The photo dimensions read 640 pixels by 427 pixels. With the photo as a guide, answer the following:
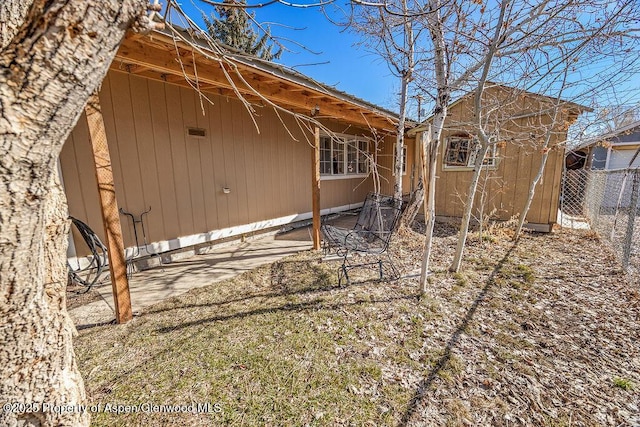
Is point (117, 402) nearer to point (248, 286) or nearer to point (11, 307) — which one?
point (11, 307)

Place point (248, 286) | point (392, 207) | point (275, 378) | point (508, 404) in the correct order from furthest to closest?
1. point (392, 207)
2. point (248, 286)
3. point (275, 378)
4. point (508, 404)

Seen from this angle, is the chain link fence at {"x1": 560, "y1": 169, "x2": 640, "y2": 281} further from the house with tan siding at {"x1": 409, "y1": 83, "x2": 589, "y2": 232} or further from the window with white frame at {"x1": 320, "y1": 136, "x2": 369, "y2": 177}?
the window with white frame at {"x1": 320, "y1": 136, "x2": 369, "y2": 177}

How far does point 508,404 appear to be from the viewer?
1.64 metres

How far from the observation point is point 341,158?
23.9ft

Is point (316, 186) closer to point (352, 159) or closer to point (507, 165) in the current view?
point (352, 159)

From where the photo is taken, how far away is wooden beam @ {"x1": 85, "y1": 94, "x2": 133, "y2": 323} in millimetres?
2141

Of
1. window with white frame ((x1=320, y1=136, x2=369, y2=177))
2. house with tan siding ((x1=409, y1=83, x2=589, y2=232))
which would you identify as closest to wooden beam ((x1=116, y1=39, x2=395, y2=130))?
window with white frame ((x1=320, y1=136, x2=369, y2=177))

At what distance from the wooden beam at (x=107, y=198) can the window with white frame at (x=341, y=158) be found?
4.89 meters

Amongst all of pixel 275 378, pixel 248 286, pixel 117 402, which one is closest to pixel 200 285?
pixel 248 286

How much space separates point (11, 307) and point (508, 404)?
2.52 metres

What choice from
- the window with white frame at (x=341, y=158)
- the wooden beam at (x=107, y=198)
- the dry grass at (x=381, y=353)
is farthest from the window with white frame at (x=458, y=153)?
the wooden beam at (x=107, y=198)

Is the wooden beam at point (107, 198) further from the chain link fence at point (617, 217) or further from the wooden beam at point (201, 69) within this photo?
the chain link fence at point (617, 217)

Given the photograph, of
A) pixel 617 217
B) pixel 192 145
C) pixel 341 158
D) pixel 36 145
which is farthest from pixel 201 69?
pixel 617 217

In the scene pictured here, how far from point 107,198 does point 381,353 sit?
260 cm
